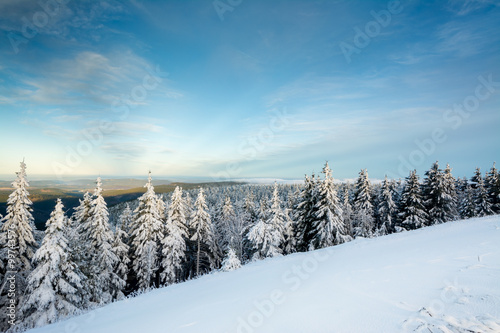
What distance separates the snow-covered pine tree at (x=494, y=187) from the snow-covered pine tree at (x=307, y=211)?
26.1m

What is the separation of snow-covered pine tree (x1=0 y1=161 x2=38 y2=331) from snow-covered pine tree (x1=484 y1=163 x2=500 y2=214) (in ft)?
176

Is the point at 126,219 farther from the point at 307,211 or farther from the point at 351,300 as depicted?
the point at 351,300

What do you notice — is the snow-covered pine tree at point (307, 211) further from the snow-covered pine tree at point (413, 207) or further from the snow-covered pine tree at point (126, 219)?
the snow-covered pine tree at point (126, 219)

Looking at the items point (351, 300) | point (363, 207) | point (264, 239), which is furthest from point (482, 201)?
point (351, 300)

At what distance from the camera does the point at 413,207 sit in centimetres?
3241

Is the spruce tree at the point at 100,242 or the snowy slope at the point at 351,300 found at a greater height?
the snowy slope at the point at 351,300

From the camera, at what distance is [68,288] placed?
662 inches

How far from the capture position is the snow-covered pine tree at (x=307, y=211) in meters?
29.2

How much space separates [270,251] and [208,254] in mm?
Result: 12730

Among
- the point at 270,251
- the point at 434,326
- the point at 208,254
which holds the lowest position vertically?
the point at 208,254

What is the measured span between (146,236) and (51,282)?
11.3 m

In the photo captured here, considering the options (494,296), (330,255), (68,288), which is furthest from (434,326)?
(68,288)

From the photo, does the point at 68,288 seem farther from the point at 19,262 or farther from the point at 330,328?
the point at 330,328

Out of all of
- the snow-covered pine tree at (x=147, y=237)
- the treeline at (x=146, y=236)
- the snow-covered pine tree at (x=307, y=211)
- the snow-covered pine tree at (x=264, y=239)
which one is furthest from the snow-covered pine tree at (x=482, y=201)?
the snow-covered pine tree at (x=147, y=237)
